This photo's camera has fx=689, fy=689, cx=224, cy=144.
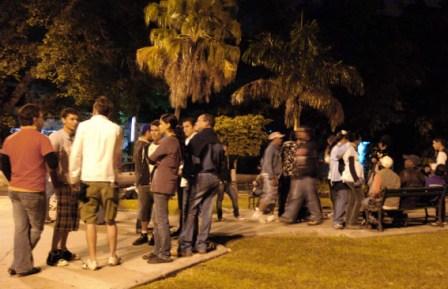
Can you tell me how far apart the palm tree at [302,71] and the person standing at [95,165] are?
17.3 meters

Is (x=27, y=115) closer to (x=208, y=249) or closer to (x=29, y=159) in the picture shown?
(x=29, y=159)

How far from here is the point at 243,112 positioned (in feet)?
117

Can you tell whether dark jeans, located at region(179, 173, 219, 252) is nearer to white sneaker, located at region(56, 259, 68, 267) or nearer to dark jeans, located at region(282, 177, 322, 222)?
white sneaker, located at region(56, 259, 68, 267)

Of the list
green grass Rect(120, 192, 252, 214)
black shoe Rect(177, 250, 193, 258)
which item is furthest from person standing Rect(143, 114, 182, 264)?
green grass Rect(120, 192, 252, 214)

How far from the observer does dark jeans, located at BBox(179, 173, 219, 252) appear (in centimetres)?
947

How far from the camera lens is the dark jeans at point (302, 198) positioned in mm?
12711

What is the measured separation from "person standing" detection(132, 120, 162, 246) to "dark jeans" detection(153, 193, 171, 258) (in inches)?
51.5

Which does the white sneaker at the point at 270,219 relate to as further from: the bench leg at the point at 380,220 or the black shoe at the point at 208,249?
the black shoe at the point at 208,249

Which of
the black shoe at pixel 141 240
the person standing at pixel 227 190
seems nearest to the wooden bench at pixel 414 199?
the person standing at pixel 227 190

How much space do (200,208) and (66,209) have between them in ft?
6.37

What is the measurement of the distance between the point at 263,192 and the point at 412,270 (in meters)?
4.42

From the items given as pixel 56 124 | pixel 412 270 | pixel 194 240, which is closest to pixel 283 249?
pixel 194 240

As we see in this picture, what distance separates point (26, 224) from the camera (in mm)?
7828

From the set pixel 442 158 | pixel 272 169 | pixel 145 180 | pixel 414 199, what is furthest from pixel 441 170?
pixel 145 180
